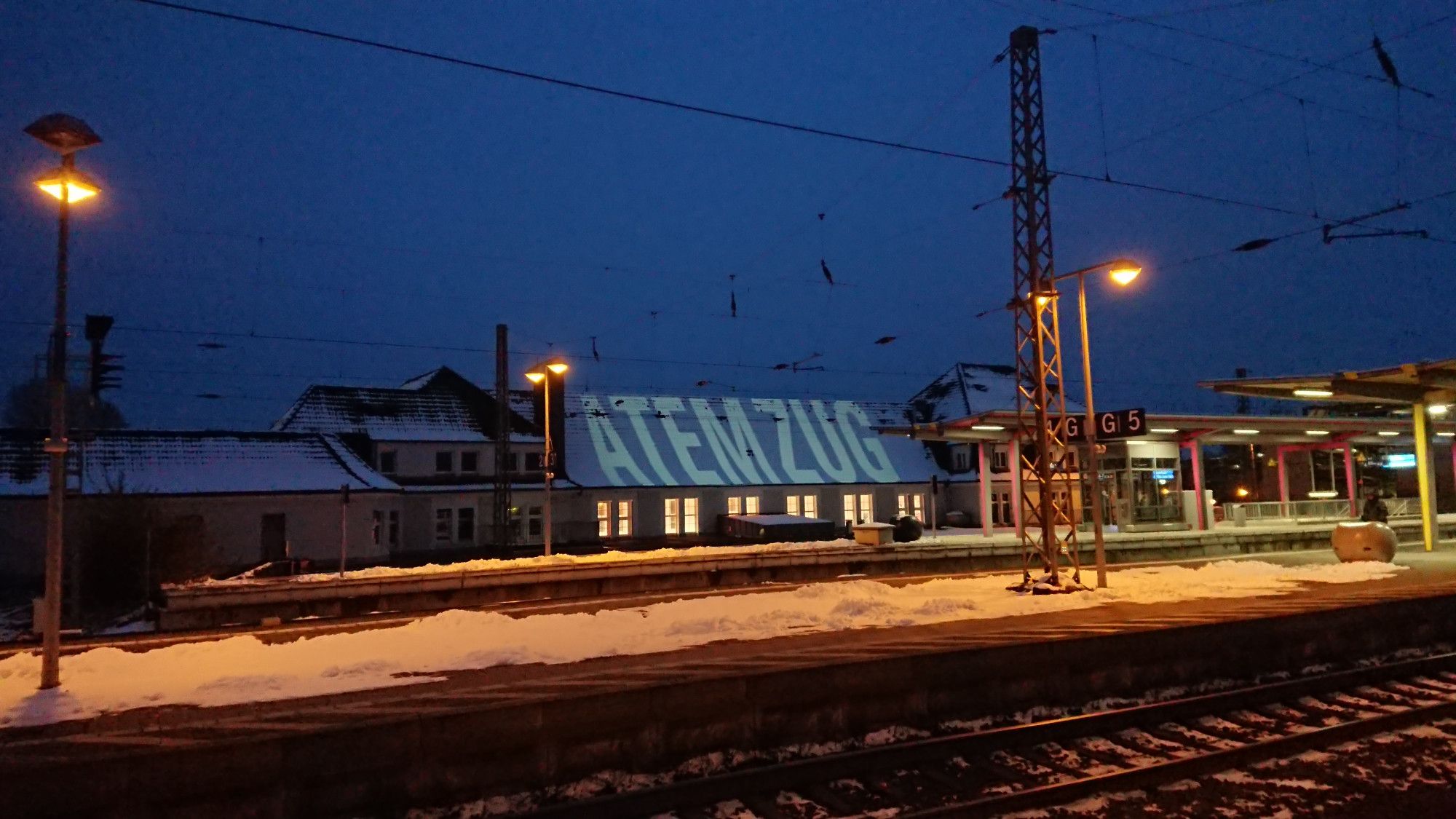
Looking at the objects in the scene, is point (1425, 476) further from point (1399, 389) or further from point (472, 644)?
point (472, 644)

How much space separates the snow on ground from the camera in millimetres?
9281

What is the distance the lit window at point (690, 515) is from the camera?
47594mm

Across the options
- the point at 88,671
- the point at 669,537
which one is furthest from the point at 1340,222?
the point at 669,537

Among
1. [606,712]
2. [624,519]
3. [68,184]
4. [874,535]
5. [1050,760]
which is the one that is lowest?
[1050,760]

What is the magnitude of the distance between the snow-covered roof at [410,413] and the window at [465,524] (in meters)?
3.65

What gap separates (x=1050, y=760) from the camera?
8648 mm

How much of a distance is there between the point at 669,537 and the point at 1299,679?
36629mm

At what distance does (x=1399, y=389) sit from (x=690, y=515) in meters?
31.6

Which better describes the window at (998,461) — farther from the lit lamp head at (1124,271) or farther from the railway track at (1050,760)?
the railway track at (1050,760)

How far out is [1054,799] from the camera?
744 centimetres

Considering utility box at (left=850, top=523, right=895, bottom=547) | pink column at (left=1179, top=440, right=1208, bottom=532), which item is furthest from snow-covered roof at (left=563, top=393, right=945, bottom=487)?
utility box at (left=850, top=523, right=895, bottom=547)

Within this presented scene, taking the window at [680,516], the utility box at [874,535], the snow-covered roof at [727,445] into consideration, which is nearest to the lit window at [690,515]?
the window at [680,516]

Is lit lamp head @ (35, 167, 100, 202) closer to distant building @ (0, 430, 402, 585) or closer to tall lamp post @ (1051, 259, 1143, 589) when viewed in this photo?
tall lamp post @ (1051, 259, 1143, 589)

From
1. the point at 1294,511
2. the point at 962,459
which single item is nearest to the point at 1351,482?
the point at 1294,511
